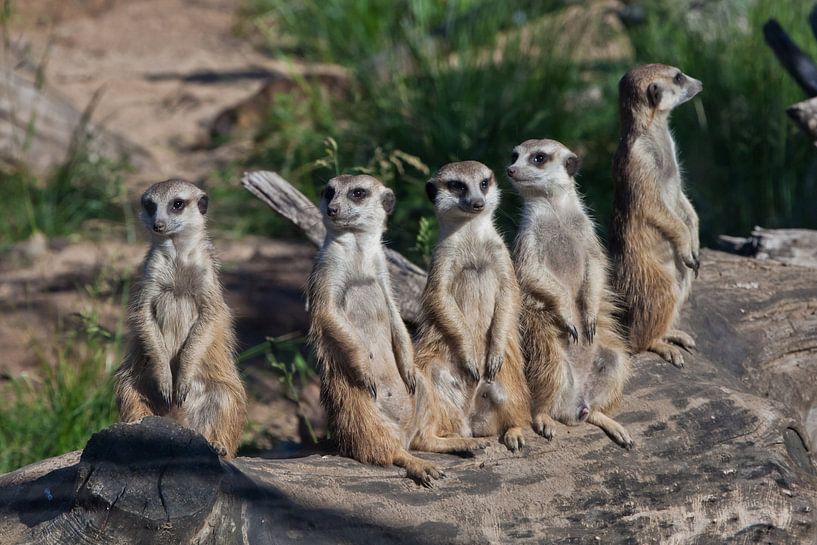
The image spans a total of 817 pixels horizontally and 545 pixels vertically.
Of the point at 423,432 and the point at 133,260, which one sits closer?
the point at 423,432

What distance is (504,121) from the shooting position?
6.52m

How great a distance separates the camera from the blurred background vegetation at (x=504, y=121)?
20.5 feet

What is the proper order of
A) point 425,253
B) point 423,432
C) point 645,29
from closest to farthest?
point 423,432
point 425,253
point 645,29

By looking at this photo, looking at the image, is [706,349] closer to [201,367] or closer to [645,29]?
[201,367]

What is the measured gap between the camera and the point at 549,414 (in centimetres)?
367

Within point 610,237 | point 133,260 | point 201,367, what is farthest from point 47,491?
point 133,260

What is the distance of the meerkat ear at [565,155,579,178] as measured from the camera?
3.89 m

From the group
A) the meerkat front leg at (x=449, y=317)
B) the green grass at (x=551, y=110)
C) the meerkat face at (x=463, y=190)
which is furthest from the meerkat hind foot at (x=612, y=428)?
the green grass at (x=551, y=110)

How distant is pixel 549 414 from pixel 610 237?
97 cm

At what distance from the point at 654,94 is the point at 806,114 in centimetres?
97

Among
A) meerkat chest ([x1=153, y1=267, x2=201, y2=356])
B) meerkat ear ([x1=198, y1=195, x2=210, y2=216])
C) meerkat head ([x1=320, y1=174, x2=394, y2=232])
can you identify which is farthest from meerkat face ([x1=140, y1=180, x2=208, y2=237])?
meerkat head ([x1=320, y1=174, x2=394, y2=232])

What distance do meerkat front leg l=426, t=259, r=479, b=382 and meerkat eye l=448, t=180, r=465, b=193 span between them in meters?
0.26

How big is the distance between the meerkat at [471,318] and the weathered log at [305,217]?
725mm

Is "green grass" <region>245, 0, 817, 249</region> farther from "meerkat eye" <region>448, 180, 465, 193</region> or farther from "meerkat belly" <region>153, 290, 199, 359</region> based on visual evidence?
"meerkat belly" <region>153, 290, 199, 359</region>
